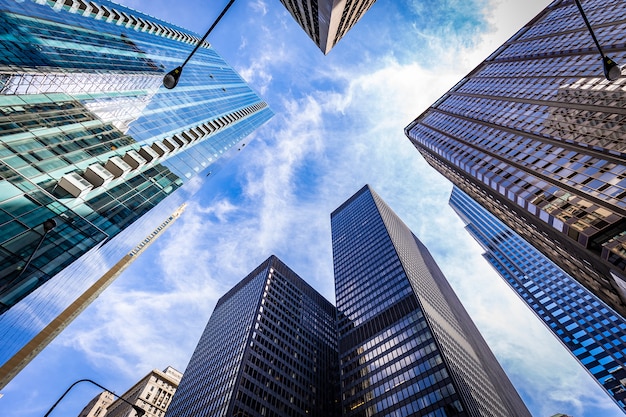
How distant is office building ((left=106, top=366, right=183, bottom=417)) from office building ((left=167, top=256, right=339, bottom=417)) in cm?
3625

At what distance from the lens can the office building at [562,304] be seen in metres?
87.8

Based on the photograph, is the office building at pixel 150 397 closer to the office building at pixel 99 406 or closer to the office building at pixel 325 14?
the office building at pixel 99 406

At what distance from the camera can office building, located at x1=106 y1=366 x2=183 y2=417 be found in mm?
116938

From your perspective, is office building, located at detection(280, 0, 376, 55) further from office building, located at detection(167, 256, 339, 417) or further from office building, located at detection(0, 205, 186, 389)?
office building, located at detection(167, 256, 339, 417)

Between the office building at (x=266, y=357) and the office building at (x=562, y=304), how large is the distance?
2977 inches

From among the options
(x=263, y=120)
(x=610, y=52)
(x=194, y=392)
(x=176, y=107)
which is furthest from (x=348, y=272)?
(x=610, y=52)

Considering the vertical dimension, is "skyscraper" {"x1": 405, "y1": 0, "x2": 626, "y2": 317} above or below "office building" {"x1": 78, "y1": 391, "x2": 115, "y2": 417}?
above

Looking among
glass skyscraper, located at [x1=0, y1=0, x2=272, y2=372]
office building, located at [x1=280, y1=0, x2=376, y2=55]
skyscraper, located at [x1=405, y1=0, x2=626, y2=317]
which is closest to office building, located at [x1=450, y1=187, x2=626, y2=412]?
skyscraper, located at [x1=405, y1=0, x2=626, y2=317]

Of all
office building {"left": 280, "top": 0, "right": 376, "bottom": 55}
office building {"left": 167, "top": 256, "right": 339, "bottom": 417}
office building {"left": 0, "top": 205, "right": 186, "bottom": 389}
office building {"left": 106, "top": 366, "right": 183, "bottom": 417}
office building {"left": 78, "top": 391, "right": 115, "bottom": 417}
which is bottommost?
office building {"left": 78, "top": 391, "right": 115, "bottom": 417}

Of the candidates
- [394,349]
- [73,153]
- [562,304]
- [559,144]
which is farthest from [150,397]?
[562,304]

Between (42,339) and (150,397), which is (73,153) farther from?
(150,397)

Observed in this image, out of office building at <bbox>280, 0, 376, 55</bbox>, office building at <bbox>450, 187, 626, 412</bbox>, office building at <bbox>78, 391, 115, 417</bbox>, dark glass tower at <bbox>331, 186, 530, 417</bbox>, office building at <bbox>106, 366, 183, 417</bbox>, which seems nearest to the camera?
office building at <bbox>280, 0, 376, 55</bbox>

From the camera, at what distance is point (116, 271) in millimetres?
93500

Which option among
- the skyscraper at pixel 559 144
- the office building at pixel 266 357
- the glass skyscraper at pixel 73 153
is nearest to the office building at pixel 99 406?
the office building at pixel 266 357
